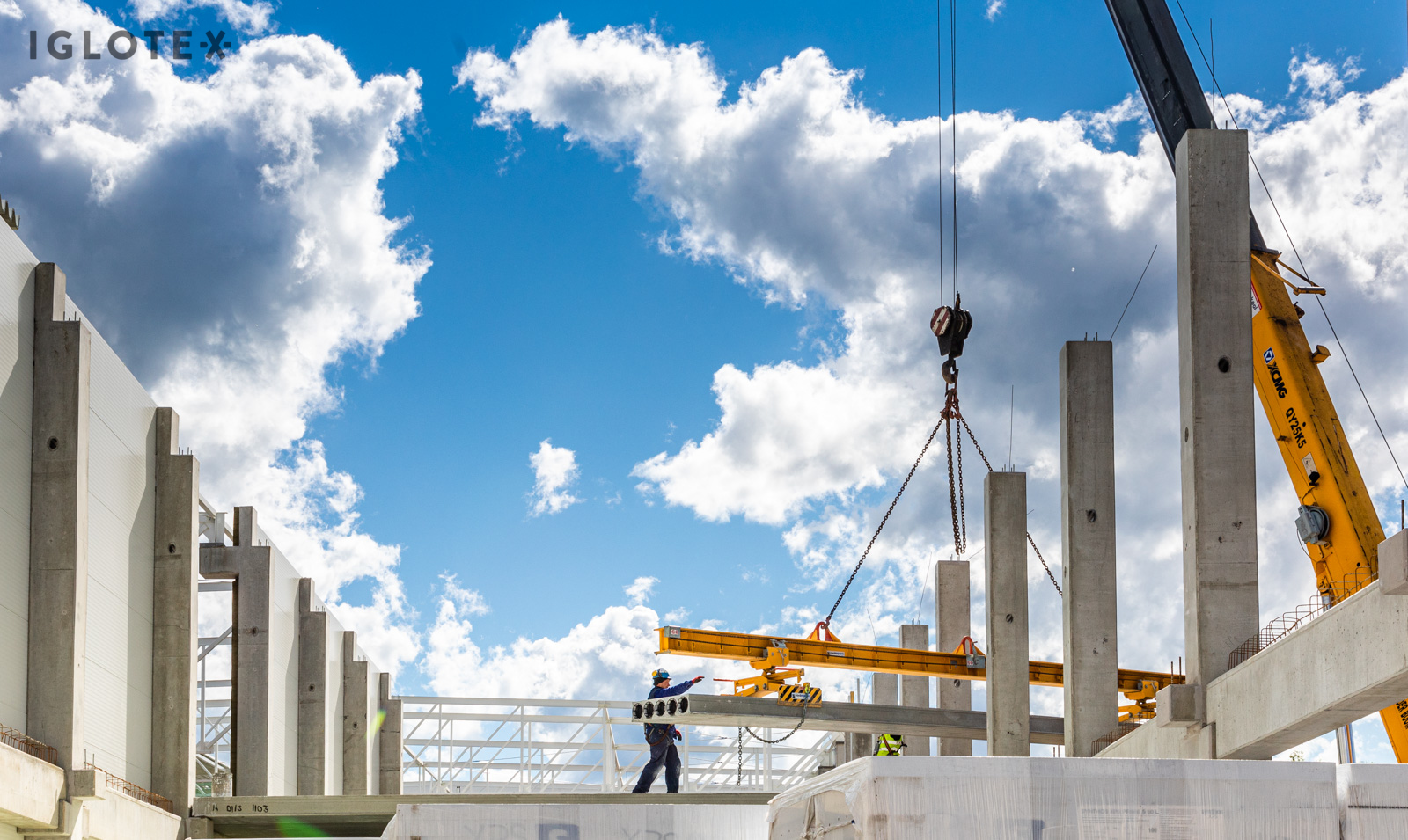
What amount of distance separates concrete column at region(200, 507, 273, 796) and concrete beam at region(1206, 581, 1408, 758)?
17.8 m

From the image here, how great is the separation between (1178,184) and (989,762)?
10978 millimetres

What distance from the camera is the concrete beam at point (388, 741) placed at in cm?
4266

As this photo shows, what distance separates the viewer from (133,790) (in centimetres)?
2058

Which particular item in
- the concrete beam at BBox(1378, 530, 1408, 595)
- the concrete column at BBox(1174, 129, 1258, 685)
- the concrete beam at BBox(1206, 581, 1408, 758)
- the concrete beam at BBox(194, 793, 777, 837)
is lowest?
the concrete beam at BBox(194, 793, 777, 837)

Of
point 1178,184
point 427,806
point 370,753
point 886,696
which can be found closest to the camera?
point 427,806

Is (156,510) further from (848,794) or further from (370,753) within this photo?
(370,753)

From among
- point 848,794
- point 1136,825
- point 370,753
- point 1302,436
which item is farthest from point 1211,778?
point 370,753

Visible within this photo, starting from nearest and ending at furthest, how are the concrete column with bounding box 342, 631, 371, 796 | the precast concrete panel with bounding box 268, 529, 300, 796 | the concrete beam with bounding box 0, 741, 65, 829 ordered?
the concrete beam with bounding box 0, 741, 65, 829
the precast concrete panel with bounding box 268, 529, 300, 796
the concrete column with bounding box 342, 631, 371, 796

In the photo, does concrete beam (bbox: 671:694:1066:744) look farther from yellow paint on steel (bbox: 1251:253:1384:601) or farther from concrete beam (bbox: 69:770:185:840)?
concrete beam (bbox: 69:770:185:840)

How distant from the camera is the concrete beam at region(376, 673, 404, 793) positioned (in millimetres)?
42656

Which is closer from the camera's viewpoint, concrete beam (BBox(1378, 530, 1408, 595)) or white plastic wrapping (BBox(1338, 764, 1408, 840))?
white plastic wrapping (BBox(1338, 764, 1408, 840))

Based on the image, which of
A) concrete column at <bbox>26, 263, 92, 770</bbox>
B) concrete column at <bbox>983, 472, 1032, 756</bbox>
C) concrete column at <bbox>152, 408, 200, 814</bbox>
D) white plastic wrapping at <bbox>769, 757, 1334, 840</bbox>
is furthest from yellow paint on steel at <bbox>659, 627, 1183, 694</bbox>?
white plastic wrapping at <bbox>769, 757, 1334, 840</bbox>

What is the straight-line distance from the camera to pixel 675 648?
2614cm

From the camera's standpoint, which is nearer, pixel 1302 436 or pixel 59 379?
pixel 59 379
